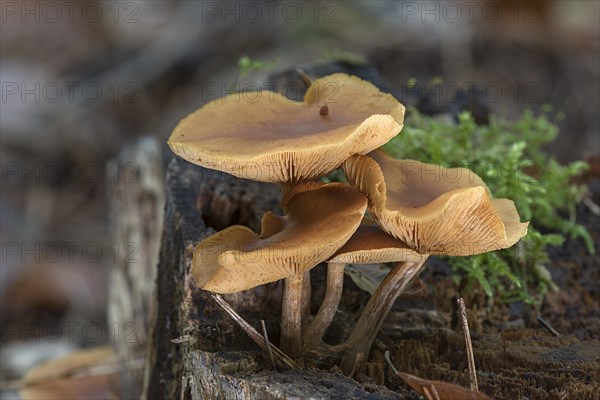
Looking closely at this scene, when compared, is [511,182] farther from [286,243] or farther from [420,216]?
[286,243]

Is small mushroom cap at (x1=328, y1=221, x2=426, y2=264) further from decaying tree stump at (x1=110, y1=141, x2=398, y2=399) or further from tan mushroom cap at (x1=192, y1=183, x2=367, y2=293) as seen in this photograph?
decaying tree stump at (x1=110, y1=141, x2=398, y2=399)

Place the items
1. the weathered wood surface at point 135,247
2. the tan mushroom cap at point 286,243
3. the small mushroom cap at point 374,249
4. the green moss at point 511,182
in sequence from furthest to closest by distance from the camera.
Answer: the weathered wood surface at point 135,247, the green moss at point 511,182, the small mushroom cap at point 374,249, the tan mushroom cap at point 286,243

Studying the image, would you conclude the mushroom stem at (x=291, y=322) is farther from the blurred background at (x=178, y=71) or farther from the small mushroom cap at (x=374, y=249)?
the blurred background at (x=178, y=71)

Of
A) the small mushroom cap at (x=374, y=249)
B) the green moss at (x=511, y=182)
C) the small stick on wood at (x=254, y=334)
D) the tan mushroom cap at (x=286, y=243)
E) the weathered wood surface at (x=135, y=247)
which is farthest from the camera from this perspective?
the weathered wood surface at (x=135, y=247)

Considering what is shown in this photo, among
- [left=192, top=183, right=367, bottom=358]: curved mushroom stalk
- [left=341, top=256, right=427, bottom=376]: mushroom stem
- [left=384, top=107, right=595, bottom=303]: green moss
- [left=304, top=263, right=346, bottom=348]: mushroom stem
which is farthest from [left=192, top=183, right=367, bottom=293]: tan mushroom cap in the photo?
[left=384, top=107, right=595, bottom=303]: green moss

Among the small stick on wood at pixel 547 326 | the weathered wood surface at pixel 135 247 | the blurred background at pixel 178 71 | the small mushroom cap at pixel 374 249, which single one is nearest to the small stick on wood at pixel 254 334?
the small mushroom cap at pixel 374 249

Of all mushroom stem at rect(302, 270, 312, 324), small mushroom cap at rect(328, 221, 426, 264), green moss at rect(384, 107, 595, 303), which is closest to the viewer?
small mushroom cap at rect(328, 221, 426, 264)

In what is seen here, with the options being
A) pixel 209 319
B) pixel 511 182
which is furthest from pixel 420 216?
pixel 511 182
